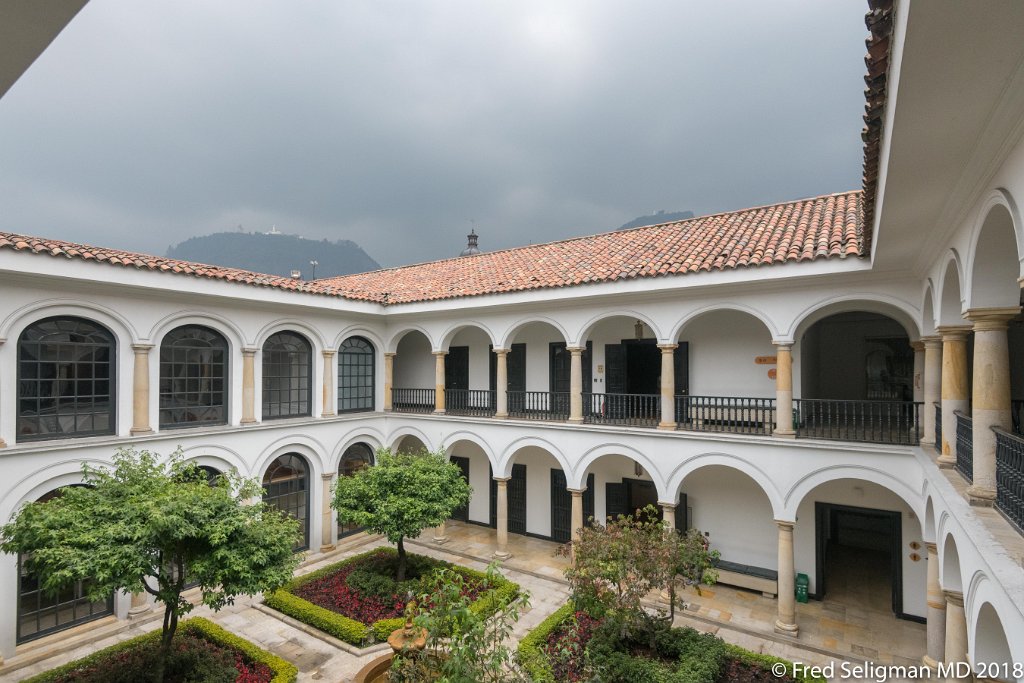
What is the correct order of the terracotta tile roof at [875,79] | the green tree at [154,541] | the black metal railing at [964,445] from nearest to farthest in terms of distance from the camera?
1. the terracotta tile roof at [875,79]
2. the black metal railing at [964,445]
3. the green tree at [154,541]

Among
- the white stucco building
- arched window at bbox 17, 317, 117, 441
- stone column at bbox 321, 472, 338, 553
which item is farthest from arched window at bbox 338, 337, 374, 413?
arched window at bbox 17, 317, 117, 441

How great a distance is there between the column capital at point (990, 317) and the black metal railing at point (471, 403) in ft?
34.1

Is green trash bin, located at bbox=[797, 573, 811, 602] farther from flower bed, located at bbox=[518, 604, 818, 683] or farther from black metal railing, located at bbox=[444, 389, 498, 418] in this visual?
black metal railing, located at bbox=[444, 389, 498, 418]

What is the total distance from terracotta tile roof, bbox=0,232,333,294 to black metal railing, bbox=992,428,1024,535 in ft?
40.6

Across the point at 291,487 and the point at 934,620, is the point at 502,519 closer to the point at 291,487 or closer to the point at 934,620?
the point at 291,487

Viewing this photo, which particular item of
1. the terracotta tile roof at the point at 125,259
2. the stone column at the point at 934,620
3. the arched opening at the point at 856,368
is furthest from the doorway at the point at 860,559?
the terracotta tile roof at the point at 125,259

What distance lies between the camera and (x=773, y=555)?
11398mm

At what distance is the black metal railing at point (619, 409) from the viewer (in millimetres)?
12109

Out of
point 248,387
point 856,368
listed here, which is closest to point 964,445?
point 856,368

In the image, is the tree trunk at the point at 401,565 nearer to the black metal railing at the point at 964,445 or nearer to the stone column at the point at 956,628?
the stone column at the point at 956,628

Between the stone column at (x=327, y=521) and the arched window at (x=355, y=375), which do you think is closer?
the stone column at (x=327, y=521)

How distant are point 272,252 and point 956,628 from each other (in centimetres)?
14412

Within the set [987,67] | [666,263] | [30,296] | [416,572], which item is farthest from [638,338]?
[30,296]

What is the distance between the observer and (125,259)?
962 cm
